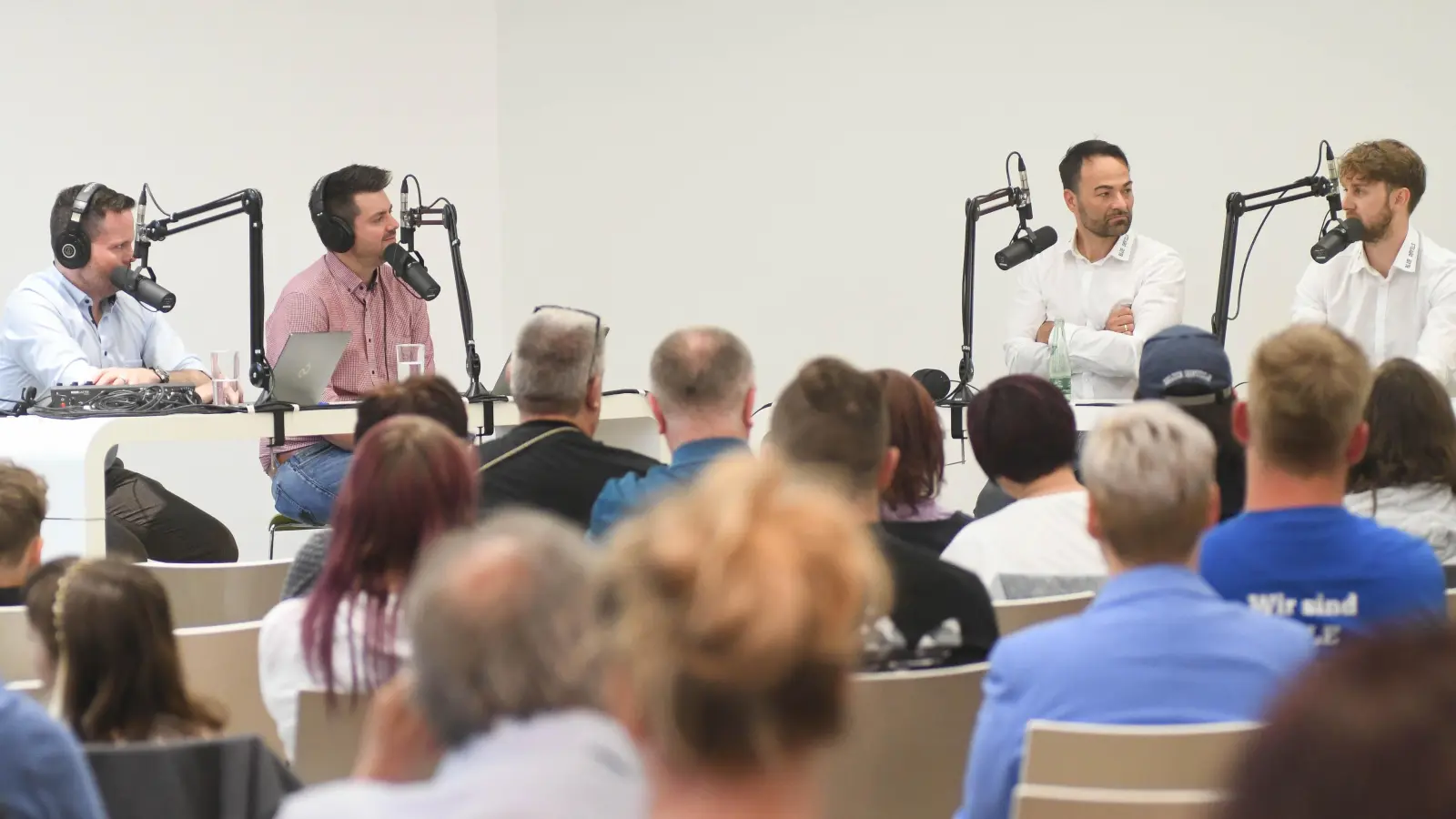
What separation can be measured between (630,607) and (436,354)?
5.87 meters

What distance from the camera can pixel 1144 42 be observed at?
5.69 m

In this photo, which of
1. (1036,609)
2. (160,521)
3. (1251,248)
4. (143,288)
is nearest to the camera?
(1036,609)

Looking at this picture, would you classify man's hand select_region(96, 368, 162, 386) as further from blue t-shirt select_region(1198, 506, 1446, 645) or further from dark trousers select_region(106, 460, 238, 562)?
blue t-shirt select_region(1198, 506, 1446, 645)

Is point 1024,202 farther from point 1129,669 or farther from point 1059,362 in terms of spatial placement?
point 1129,669

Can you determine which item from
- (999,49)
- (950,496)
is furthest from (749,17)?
(950,496)

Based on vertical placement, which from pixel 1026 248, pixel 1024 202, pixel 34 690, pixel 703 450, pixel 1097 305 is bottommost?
pixel 34 690

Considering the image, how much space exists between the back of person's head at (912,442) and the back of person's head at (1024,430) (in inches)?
3.2

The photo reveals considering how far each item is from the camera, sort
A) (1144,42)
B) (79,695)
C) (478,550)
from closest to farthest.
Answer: (478,550) < (79,695) < (1144,42)

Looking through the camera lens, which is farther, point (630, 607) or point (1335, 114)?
point (1335, 114)

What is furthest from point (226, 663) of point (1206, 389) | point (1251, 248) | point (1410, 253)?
point (1251, 248)

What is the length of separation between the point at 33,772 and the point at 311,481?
2832 mm

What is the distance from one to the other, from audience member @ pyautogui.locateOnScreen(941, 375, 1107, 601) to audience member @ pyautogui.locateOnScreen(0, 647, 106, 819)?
4.13ft

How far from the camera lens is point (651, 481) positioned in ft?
8.32

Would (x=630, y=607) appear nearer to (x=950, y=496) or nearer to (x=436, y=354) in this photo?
(x=950, y=496)
